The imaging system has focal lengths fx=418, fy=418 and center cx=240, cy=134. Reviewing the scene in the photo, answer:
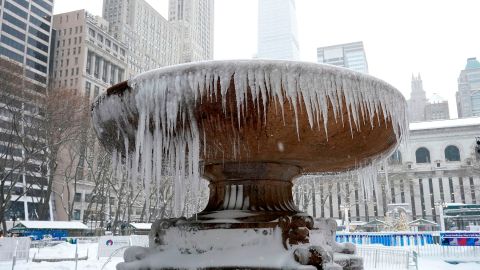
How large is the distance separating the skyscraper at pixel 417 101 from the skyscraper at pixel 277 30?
50.4 m

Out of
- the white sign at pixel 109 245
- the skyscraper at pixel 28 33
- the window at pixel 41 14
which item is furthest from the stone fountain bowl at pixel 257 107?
the window at pixel 41 14

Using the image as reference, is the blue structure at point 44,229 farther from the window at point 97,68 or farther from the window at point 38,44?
the window at point 38,44

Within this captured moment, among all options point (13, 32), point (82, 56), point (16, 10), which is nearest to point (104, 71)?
point (82, 56)

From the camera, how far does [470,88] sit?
15362cm

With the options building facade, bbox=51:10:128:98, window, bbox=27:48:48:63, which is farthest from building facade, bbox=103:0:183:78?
window, bbox=27:48:48:63

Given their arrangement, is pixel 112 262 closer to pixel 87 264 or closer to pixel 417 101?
pixel 87 264

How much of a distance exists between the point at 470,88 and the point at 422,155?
3955 inches

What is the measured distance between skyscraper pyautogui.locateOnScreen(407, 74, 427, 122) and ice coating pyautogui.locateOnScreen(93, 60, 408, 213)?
17049 cm

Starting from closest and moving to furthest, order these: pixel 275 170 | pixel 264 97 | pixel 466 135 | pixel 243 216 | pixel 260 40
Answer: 1. pixel 264 97
2. pixel 243 216
3. pixel 275 170
4. pixel 466 135
5. pixel 260 40

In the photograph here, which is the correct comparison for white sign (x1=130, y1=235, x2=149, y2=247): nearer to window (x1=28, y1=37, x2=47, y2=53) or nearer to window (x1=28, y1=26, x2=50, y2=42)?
window (x1=28, y1=37, x2=47, y2=53)

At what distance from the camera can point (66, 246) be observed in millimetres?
21641

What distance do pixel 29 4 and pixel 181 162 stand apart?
257ft

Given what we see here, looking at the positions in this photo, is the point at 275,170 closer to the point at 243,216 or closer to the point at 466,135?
the point at 243,216

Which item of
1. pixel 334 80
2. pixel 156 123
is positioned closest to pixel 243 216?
pixel 156 123
